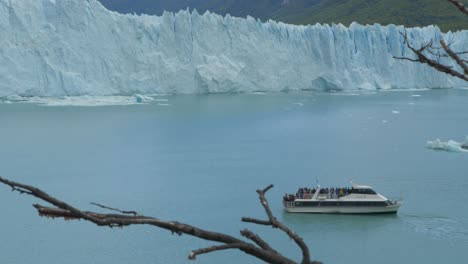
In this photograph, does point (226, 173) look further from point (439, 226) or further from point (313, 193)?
point (439, 226)

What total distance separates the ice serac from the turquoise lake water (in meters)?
2.71

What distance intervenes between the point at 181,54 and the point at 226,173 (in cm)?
2122

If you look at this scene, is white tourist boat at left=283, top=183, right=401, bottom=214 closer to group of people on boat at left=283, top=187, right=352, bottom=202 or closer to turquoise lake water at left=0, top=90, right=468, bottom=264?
group of people on boat at left=283, top=187, right=352, bottom=202

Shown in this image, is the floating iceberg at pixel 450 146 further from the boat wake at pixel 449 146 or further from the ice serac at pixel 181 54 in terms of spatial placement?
the ice serac at pixel 181 54

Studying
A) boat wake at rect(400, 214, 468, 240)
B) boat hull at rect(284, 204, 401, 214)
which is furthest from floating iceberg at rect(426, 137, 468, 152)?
boat wake at rect(400, 214, 468, 240)

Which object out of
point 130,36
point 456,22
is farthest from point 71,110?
point 456,22

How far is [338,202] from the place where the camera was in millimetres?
12859

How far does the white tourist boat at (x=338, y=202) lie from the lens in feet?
42.0

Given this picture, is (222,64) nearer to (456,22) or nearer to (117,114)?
(117,114)

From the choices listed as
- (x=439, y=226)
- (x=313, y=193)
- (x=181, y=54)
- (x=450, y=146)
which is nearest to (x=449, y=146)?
(x=450, y=146)

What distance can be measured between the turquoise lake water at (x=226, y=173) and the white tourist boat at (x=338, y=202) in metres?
0.25

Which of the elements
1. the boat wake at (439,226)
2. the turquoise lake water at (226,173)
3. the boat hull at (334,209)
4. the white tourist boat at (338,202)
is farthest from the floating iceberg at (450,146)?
the boat wake at (439,226)

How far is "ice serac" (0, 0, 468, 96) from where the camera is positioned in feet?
106

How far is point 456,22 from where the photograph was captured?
62.5 metres
